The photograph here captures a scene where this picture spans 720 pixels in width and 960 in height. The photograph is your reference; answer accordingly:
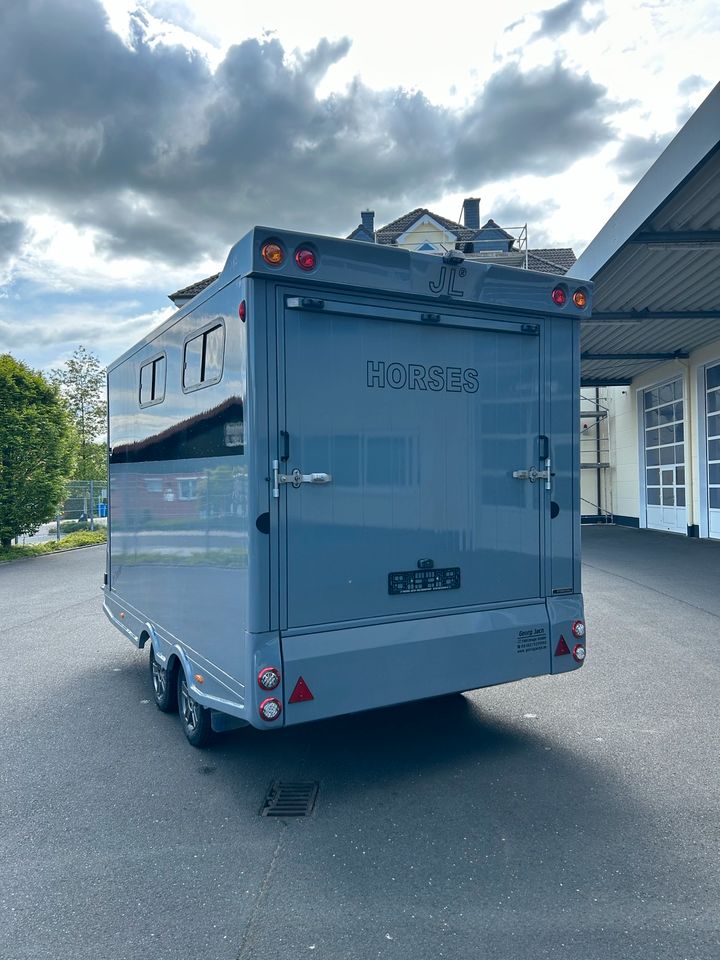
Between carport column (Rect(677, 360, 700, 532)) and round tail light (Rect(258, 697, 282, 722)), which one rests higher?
carport column (Rect(677, 360, 700, 532))

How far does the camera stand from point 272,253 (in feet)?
12.4

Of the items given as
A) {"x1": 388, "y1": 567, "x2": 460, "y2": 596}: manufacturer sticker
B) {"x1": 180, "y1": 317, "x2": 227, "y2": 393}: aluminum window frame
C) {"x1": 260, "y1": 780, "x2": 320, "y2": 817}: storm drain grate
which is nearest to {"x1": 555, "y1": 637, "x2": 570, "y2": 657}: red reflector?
{"x1": 388, "y1": 567, "x2": 460, "y2": 596}: manufacturer sticker

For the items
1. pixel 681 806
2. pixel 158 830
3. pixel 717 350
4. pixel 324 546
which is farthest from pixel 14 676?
pixel 717 350

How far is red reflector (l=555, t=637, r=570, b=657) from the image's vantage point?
15.4 feet

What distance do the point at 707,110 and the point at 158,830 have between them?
841 cm

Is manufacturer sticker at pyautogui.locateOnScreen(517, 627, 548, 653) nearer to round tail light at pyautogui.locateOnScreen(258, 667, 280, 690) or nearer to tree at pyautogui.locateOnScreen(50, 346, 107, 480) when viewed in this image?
round tail light at pyautogui.locateOnScreen(258, 667, 280, 690)

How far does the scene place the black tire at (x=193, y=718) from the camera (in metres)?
4.80

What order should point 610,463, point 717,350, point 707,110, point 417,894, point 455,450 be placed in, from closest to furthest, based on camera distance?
1. point 417,894
2. point 455,450
3. point 707,110
4. point 717,350
5. point 610,463

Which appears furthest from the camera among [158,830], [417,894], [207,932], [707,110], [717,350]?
[717,350]

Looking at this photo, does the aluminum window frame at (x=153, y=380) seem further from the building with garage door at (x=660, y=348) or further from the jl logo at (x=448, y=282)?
the building with garage door at (x=660, y=348)

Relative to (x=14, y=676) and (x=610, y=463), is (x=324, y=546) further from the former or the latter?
(x=610, y=463)

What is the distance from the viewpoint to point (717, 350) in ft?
58.3

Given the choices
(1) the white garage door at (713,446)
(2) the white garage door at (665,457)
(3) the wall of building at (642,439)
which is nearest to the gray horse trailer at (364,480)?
(1) the white garage door at (713,446)

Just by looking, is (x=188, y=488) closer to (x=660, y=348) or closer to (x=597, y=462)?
(x=660, y=348)
